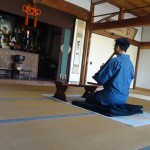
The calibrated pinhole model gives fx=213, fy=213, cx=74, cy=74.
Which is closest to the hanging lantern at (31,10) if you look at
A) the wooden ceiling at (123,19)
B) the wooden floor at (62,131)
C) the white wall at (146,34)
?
the wooden ceiling at (123,19)

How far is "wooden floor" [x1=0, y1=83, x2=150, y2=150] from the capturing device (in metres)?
1.65

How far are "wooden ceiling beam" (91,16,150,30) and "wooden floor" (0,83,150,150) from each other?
12.2ft

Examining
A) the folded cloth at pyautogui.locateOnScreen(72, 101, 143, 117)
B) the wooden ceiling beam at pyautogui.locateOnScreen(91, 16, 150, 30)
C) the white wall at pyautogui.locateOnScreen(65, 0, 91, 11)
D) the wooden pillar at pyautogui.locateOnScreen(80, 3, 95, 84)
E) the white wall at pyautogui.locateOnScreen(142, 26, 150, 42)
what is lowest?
the folded cloth at pyautogui.locateOnScreen(72, 101, 143, 117)

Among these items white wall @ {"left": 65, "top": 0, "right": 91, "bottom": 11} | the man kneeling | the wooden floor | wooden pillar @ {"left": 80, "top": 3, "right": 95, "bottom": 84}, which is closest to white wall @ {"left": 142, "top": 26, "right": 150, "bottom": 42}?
wooden pillar @ {"left": 80, "top": 3, "right": 95, "bottom": 84}

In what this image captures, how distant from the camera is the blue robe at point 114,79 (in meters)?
3.02

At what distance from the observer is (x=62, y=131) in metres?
1.98

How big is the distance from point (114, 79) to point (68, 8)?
3.97m

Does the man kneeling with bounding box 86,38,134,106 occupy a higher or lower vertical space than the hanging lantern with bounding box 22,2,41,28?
lower

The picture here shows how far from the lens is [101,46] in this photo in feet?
25.1

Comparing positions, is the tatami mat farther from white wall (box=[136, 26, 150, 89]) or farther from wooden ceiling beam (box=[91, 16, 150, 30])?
white wall (box=[136, 26, 150, 89])

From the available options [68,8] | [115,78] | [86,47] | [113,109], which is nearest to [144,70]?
[86,47]

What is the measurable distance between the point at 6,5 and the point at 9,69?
5.84 feet

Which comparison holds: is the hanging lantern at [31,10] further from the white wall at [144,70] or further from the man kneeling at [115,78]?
the white wall at [144,70]

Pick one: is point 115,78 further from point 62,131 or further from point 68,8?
point 68,8
